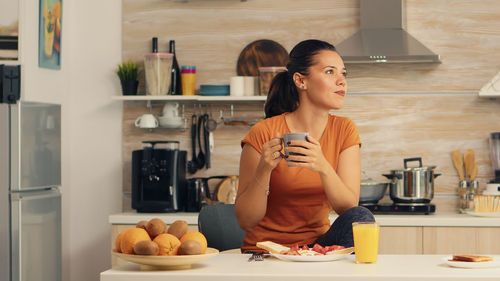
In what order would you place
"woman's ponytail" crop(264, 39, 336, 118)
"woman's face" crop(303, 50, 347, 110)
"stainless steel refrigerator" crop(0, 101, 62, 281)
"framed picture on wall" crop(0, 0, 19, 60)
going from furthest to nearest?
"framed picture on wall" crop(0, 0, 19, 60) < "stainless steel refrigerator" crop(0, 101, 62, 281) < "woman's ponytail" crop(264, 39, 336, 118) < "woman's face" crop(303, 50, 347, 110)

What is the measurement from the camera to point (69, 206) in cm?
407

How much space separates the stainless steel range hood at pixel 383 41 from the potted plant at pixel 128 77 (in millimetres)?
1199

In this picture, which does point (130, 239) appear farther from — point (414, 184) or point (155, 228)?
point (414, 184)

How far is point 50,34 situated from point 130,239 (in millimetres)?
2482

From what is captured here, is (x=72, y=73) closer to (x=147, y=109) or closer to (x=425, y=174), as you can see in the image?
(x=147, y=109)

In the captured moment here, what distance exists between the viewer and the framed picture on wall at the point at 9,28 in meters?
3.44

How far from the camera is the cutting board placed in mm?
4047

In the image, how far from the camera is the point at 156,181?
148 inches

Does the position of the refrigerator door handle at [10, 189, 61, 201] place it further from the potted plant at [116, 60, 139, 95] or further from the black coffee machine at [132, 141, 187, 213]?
the potted plant at [116, 60, 139, 95]

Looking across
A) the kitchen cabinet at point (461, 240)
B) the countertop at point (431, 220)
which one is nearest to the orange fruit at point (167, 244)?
the countertop at point (431, 220)

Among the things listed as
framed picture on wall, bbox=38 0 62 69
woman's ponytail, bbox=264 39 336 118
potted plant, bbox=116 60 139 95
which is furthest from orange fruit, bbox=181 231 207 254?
potted plant, bbox=116 60 139 95

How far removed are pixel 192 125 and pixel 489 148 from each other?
5.77 ft

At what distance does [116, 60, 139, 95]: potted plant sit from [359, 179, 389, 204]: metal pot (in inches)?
56.8

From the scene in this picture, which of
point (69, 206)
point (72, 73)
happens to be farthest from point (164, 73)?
point (69, 206)
